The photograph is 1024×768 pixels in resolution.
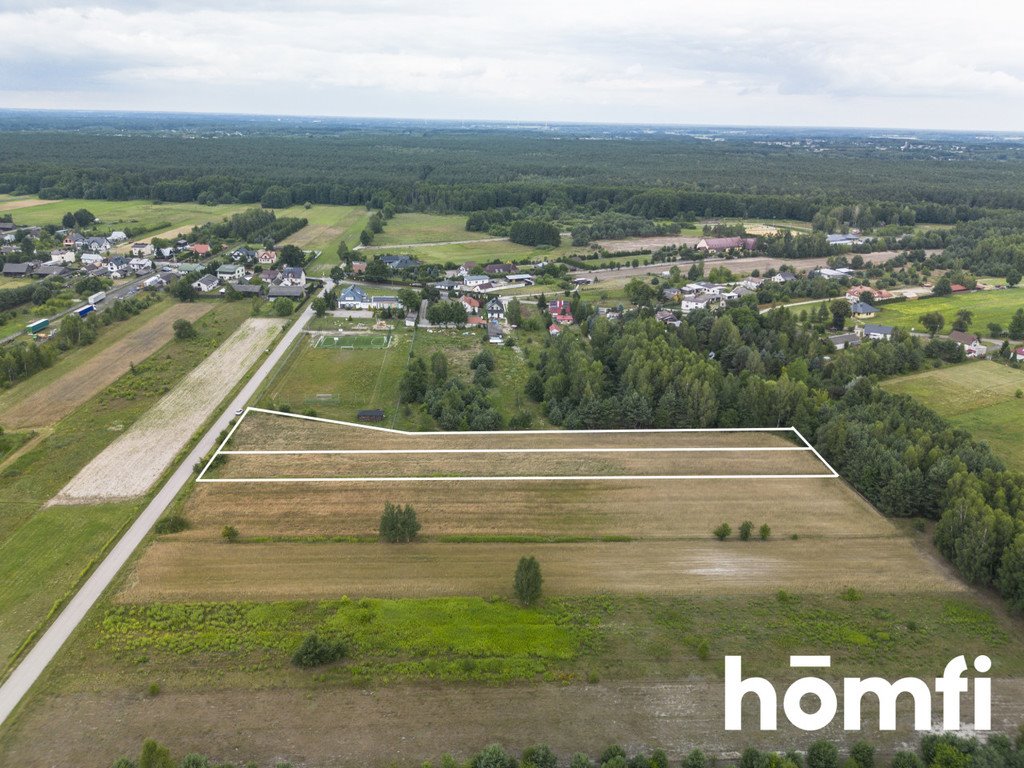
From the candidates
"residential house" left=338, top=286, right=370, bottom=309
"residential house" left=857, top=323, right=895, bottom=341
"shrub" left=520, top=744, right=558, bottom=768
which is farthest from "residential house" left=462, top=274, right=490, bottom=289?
"shrub" left=520, top=744, right=558, bottom=768

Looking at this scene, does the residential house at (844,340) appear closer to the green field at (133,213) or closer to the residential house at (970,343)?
the residential house at (970,343)

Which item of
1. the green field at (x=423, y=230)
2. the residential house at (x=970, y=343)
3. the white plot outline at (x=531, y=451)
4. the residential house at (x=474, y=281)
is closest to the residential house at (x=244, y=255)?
the green field at (x=423, y=230)

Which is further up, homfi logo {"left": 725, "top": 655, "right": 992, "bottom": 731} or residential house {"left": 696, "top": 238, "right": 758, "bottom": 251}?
residential house {"left": 696, "top": 238, "right": 758, "bottom": 251}

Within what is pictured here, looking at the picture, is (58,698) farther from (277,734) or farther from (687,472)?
(687,472)

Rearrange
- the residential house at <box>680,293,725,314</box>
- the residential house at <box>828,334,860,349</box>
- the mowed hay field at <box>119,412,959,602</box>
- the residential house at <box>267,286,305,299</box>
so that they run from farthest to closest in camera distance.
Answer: the residential house at <box>267,286,305,299</box> < the residential house at <box>680,293,725,314</box> < the residential house at <box>828,334,860,349</box> < the mowed hay field at <box>119,412,959,602</box>

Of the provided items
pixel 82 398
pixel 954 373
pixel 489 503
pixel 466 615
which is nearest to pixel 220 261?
pixel 82 398

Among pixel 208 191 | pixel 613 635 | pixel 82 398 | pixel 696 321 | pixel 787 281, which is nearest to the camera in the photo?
pixel 613 635

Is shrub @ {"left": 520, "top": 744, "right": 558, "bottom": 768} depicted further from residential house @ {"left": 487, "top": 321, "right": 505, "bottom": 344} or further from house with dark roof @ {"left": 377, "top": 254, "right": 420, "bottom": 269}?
house with dark roof @ {"left": 377, "top": 254, "right": 420, "bottom": 269}
